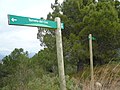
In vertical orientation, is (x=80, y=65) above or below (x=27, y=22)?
below

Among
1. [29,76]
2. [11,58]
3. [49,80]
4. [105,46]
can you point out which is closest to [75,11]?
[105,46]

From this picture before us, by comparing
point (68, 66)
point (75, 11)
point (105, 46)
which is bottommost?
point (68, 66)

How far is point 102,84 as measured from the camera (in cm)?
423

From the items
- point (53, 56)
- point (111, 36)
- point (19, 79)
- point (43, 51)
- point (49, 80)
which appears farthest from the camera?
point (43, 51)

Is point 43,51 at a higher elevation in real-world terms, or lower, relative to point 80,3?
lower

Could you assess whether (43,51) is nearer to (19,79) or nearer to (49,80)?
(19,79)

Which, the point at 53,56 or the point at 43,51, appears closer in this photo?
the point at 53,56

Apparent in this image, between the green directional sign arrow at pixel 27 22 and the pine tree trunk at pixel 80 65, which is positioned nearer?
the green directional sign arrow at pixel 27 22

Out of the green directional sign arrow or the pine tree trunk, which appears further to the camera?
the pine tree trunk

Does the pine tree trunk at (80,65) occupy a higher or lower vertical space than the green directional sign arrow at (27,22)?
lower

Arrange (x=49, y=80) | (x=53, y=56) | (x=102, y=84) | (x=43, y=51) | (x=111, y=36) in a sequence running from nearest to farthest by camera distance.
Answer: (x=102, y=84) < (x=49, y=80) < (x=111, y=36) < (x=53, y=56) < (x=43, y=51)

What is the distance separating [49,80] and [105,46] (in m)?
6.95

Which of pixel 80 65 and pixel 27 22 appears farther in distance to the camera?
pixel 80 65

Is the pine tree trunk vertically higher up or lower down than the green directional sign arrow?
lower down
